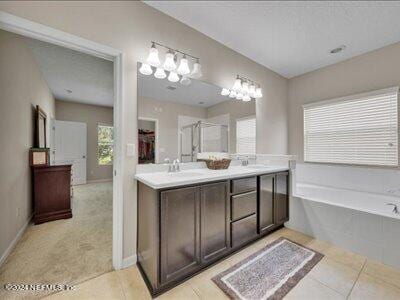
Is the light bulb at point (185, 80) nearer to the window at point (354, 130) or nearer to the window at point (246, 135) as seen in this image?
the window at point (246, 135)

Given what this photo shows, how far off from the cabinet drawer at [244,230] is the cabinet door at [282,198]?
0.50 metres

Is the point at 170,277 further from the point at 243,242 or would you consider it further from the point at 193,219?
the point at 243,242

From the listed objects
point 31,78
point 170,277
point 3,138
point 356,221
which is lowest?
point 170,277

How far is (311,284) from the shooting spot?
1.49 meters

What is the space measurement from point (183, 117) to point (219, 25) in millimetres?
1158

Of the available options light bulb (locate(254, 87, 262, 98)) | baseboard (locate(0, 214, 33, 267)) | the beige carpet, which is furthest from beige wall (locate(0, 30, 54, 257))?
light bulb (locate(254, 87, 262, 98))

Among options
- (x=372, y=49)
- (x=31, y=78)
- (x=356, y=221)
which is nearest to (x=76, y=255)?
(x=31, y=78)

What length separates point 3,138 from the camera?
1879 mm

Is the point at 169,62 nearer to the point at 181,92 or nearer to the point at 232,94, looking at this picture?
the point at 181,92

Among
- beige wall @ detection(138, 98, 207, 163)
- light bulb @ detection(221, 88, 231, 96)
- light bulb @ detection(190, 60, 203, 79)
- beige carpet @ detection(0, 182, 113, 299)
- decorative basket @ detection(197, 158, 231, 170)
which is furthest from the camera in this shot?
light bulb @ detection(221, 88, 231, 96)

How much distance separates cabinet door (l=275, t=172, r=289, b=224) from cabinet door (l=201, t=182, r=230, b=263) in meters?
0.96

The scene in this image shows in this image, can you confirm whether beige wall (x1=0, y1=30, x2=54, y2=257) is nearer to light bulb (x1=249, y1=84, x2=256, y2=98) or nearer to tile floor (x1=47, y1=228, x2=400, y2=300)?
tile floor (x1=47, y1=228, x2=400, y2=300)

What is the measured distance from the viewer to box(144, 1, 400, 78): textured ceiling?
183 centimetres

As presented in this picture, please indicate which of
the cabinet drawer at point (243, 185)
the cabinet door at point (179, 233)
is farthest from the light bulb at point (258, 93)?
the cabinet door at point (179, 233)
